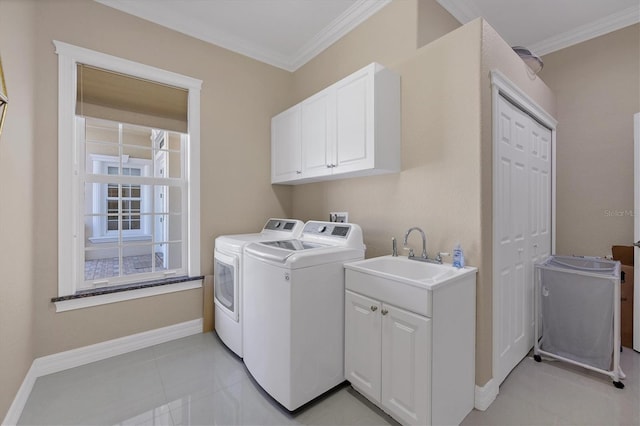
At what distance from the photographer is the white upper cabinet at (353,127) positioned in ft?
6.85

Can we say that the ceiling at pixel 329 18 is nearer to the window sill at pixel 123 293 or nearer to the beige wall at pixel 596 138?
the beige wall at pixel 596 138

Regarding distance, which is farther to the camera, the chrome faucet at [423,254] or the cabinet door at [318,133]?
the cabinet door at [318,133]

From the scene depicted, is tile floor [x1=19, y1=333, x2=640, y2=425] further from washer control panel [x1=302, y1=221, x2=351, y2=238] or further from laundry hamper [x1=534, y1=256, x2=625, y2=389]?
washer control panel [x1=302, y1=221, x2=351, y2=238]

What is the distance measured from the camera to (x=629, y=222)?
101 inches

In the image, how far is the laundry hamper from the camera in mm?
1974

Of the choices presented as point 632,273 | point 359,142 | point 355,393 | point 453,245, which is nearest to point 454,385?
point 355,393

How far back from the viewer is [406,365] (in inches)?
60.3

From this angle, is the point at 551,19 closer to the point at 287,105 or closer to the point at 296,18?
the point at 296,18

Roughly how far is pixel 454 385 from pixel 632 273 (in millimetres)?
2235

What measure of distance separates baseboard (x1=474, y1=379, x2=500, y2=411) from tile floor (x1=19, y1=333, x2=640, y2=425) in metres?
0.04

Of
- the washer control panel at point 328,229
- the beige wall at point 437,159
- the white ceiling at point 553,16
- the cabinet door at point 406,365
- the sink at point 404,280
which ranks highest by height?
the white ceiling at point 553,16

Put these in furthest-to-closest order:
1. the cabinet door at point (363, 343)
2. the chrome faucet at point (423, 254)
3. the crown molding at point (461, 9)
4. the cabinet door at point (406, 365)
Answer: the crown molding at point (461, 9)
the chrome faucet at point (423, 254)
the cabinet door at point (363, 343)
the cabinet door at point (406, 365)

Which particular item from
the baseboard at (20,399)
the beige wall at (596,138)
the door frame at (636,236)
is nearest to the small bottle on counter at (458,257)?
the door frame at (636,236)

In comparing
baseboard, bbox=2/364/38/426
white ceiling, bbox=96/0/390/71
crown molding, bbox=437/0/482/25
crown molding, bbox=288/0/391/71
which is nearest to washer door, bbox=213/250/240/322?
baseboard, bbox=2/364/38/426
